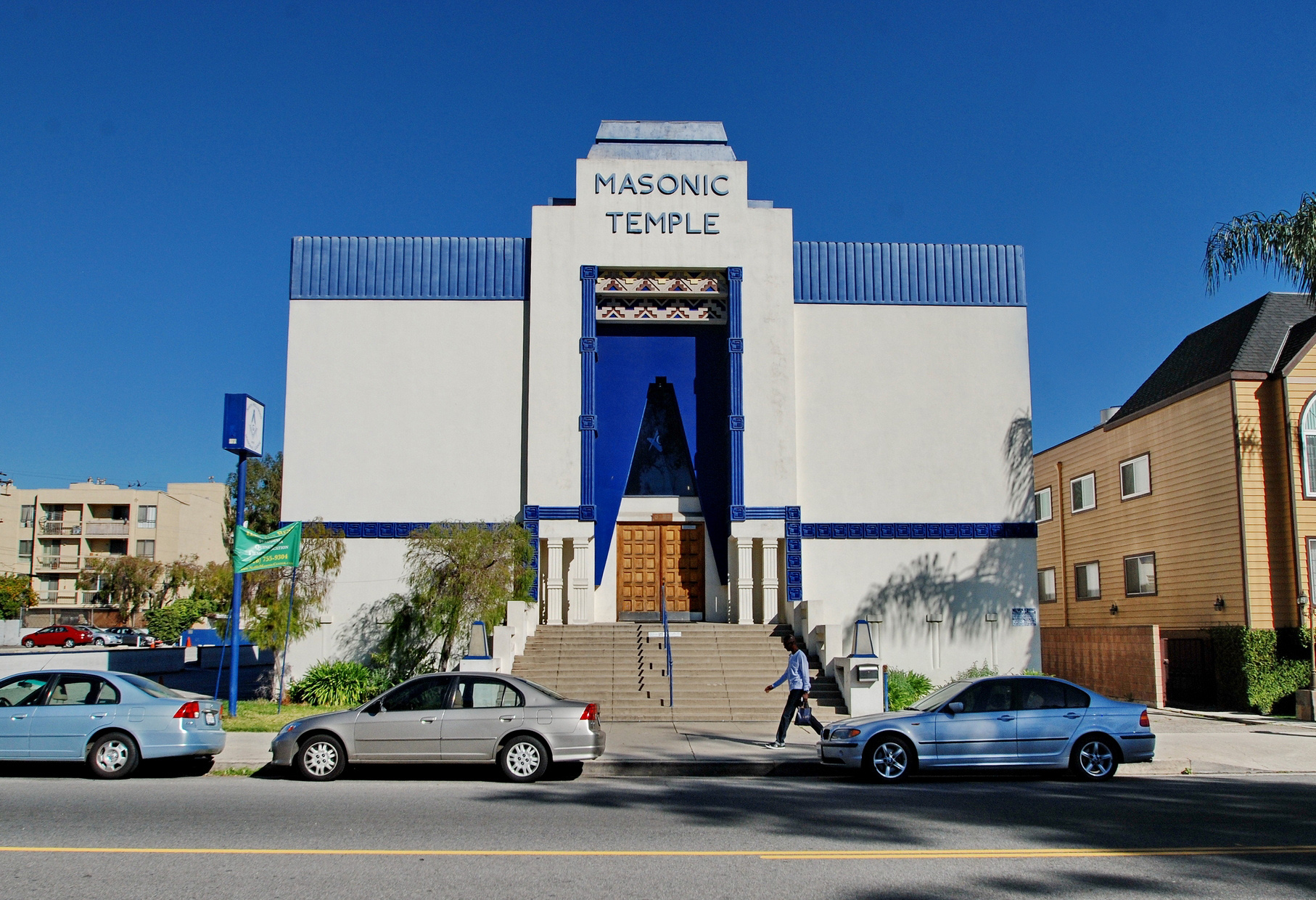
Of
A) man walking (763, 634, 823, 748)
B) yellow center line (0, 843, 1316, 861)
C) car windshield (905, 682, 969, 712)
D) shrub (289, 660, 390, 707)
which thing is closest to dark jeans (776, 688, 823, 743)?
man walking (763, 634, 823, 748)

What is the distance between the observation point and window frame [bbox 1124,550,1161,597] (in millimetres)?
27188

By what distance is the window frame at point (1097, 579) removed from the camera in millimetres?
30641

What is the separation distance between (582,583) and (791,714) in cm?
880

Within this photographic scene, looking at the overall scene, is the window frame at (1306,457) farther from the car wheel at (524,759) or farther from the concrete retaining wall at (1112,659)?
the car wheel at (524,759)

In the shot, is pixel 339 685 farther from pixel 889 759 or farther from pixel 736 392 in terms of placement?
pixel 889 759

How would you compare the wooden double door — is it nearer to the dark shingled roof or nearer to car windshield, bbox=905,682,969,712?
car windshield, bbox=905,682,969,712

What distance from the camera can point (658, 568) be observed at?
2441cm

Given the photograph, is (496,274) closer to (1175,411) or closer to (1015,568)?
(1015,568)

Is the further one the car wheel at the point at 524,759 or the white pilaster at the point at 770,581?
the white pilaster at the point at 770,581

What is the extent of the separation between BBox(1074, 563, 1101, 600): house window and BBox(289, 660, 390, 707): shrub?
2028 centimetres

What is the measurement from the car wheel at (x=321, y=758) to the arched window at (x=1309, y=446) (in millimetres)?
20673

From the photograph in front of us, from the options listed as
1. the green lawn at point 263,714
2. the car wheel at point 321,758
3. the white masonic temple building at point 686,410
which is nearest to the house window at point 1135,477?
the white masonic temple building at point 686,410

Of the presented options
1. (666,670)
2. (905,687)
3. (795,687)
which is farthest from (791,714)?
(905,687)

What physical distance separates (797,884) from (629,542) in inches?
685
